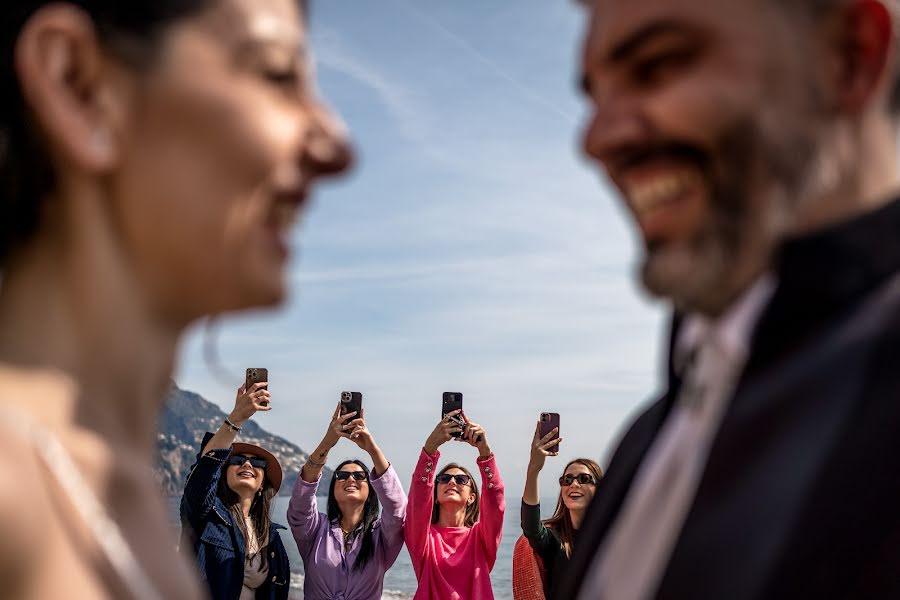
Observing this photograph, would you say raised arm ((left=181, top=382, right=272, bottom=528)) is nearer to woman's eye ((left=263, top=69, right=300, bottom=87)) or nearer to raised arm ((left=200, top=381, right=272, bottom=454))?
raised arm ((left=200, top=381, right=272, bottom=454))

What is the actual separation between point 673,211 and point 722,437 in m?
0.51

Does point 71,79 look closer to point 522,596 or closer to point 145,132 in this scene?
point 145,132

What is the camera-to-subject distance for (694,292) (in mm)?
1579

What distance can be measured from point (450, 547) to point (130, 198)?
6.69m

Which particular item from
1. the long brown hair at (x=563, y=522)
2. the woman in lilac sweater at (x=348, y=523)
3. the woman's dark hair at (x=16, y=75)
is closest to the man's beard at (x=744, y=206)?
the woman's dark hair at (x=16, y=75)

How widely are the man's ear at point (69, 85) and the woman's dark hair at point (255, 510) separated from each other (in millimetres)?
6308

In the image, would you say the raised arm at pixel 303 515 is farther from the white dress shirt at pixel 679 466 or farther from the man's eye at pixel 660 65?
the man's eye at pixel 660 65

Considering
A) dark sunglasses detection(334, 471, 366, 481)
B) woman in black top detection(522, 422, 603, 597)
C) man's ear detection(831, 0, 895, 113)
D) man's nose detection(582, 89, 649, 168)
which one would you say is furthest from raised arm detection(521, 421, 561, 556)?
man's ear detection(831, 0, 895, 113)

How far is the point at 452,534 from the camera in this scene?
7.57 metres

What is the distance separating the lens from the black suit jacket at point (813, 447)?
1237mm

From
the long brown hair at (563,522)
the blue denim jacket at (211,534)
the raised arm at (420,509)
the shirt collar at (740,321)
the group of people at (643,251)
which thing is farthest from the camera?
the long brown hair at (563,522)

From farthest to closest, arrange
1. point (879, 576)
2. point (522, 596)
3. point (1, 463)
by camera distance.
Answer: point (522, 596)
point (879, 576)
point (1, 463)

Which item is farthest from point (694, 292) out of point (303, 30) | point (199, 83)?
point (199, 83)

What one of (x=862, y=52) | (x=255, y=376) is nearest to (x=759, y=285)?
(x=862, y=52)
